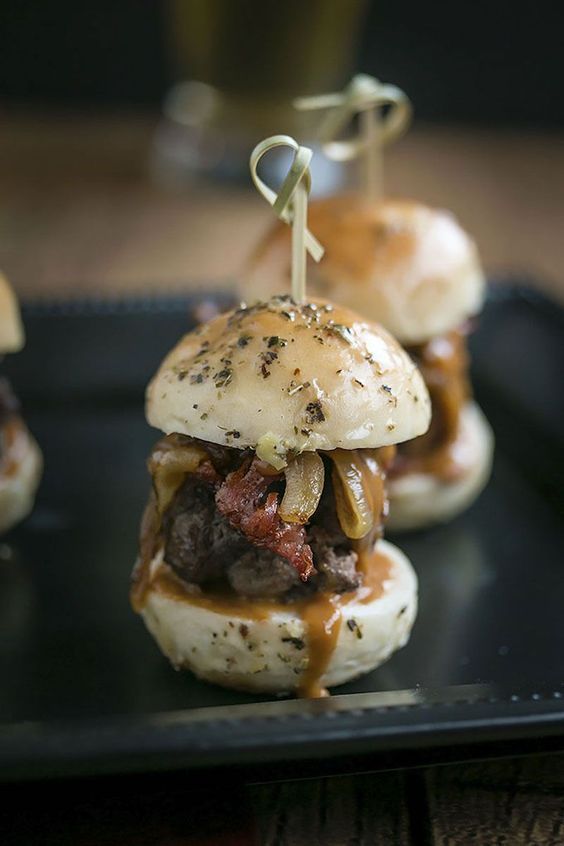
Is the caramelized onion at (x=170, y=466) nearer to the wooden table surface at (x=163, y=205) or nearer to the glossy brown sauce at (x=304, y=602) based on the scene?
the glossy brown sauce at (x=304, y=602)

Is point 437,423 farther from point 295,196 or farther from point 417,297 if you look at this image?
point 295,196

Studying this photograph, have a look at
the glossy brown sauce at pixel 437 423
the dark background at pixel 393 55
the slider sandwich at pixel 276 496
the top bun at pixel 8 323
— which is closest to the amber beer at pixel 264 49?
the dark background at pixel 393 55

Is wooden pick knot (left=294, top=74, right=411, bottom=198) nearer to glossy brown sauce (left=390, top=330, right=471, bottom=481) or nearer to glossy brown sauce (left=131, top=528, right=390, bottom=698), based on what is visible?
glossy brown sauce (left=390, top=330, right=471, bottom=481)

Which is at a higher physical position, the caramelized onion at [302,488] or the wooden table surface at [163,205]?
the caramelized onion at [302,488]

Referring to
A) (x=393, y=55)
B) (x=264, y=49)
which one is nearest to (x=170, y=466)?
(x=264, y=49)

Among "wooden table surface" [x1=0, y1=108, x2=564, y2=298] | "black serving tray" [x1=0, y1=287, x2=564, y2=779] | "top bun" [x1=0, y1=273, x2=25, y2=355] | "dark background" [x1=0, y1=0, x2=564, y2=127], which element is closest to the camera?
"black serving tray" [x1=0, y1=287, x2=564, y2=779]

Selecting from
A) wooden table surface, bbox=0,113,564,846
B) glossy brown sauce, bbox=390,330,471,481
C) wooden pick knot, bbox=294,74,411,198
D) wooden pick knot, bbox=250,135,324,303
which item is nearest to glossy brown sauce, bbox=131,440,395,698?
wooden table surface, bbox=0,113,564,846
